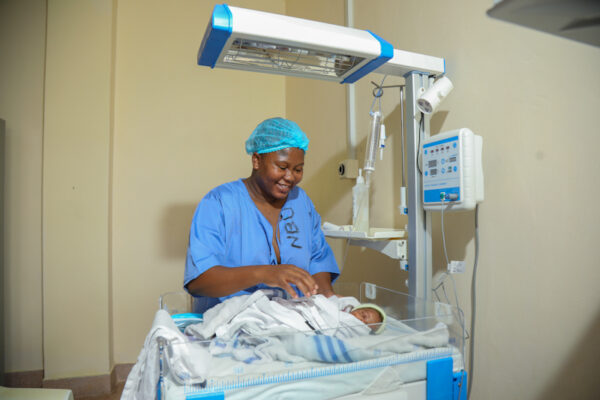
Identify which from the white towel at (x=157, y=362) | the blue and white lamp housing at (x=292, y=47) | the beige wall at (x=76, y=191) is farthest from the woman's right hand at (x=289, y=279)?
the beige wall at (x=76, y=191)

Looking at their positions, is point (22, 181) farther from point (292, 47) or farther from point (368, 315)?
point (368, 315)

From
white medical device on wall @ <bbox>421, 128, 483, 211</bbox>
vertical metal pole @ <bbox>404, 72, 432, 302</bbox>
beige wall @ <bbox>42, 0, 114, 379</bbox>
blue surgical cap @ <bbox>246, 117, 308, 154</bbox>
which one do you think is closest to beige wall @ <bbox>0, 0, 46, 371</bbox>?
beige wall @ <bbox>42, 0, 114, 379</bbox>

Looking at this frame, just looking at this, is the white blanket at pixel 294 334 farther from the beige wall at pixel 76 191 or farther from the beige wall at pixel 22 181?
the beige wall at pixel 22 181

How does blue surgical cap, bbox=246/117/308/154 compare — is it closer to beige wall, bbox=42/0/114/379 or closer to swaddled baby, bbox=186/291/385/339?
swaddled baby, bbox=186/291/385/339

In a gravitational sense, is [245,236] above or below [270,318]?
above

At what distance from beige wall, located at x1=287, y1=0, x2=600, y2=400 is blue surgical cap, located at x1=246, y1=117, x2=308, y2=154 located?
0.56 m

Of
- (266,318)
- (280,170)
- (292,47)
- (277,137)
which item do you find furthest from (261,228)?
(292,47)

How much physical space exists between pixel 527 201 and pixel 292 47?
0.84m

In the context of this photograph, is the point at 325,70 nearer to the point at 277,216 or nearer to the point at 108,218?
the point at 277,216

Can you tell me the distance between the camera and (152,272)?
278cm

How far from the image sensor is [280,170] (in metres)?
1.48

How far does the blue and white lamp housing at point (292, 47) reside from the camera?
0.95 m

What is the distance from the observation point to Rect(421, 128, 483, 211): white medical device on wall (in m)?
1.11

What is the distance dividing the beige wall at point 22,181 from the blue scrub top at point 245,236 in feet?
5.69
